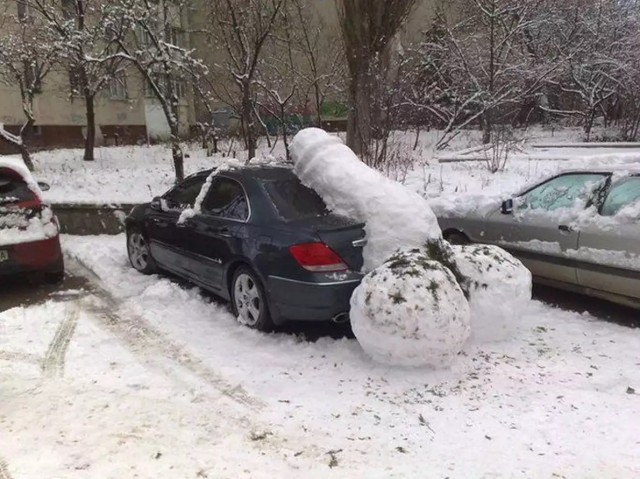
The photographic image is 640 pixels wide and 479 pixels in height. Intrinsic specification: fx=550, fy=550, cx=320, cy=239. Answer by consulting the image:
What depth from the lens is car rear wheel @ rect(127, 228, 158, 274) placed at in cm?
666

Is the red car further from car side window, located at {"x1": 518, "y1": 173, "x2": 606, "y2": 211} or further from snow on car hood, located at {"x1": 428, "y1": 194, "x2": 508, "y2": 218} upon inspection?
car side window, located at {"x1": 518, "y1": 173, "x2": 606, "y2": 211}

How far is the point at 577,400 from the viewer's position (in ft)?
12.1

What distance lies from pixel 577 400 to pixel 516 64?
56.5 ft

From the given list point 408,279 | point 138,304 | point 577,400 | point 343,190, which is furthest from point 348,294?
point 138,304

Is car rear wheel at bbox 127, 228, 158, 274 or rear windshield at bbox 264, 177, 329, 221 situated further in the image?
car rear wheel at bbox 127, 228, 158, 274

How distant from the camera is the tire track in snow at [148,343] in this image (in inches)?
152

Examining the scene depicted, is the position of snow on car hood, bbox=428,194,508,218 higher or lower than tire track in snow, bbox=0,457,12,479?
higher

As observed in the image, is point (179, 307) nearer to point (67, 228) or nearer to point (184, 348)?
point (184, 348)

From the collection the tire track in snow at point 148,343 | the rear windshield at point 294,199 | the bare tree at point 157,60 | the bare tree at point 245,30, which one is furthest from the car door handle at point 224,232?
the bare tree at point 245,30

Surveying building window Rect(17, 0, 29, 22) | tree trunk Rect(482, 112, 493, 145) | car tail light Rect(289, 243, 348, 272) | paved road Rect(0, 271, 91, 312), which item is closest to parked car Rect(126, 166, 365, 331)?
car tail light Rect(289, 243, 348, 272)

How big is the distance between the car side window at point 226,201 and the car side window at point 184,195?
1.17 ft

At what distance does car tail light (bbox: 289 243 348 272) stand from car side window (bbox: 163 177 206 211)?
1.95m

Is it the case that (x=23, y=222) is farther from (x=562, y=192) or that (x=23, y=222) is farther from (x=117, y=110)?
(x=117, y=110)

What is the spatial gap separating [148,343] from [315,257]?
1618mm
